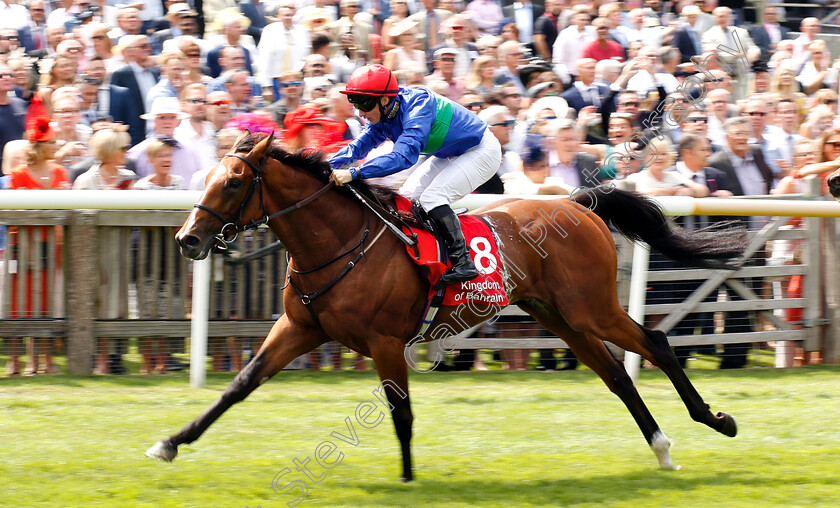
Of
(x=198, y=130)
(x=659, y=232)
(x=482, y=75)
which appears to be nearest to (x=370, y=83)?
(x=659, y=232)

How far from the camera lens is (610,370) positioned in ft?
16.3

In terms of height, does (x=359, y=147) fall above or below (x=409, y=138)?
below

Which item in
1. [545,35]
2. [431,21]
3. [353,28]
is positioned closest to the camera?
[353,28]

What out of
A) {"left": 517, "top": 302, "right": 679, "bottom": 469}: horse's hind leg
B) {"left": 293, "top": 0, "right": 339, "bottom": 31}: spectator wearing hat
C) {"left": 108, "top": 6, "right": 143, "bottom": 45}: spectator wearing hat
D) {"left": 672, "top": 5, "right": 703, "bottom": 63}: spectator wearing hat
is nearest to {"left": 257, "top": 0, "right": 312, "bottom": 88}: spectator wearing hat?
{"left": 293, "top": 0, "right": 339, "bottom": 31}: spectator wearing hat

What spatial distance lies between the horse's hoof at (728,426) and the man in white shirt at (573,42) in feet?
17.1

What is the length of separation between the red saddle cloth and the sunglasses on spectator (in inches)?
17.9

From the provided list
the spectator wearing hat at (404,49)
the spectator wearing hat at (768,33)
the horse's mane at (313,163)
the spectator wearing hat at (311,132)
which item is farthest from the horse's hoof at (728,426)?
the spectator wearing hat at (768,33)

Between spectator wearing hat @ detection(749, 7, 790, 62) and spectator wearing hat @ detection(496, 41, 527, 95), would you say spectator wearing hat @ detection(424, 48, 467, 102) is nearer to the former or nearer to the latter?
spectator wearing hat @ detection(496, 41, 527, 95)

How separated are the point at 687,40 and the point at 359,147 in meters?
6.37

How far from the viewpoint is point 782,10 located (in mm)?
12375

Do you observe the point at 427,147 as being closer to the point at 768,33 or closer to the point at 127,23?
the point at 127,23

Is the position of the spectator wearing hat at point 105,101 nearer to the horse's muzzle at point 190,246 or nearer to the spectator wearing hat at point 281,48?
the spectator wearing hat at point 281,48

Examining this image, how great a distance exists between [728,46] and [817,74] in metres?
0.91

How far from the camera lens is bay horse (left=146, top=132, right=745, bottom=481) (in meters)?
4.25
